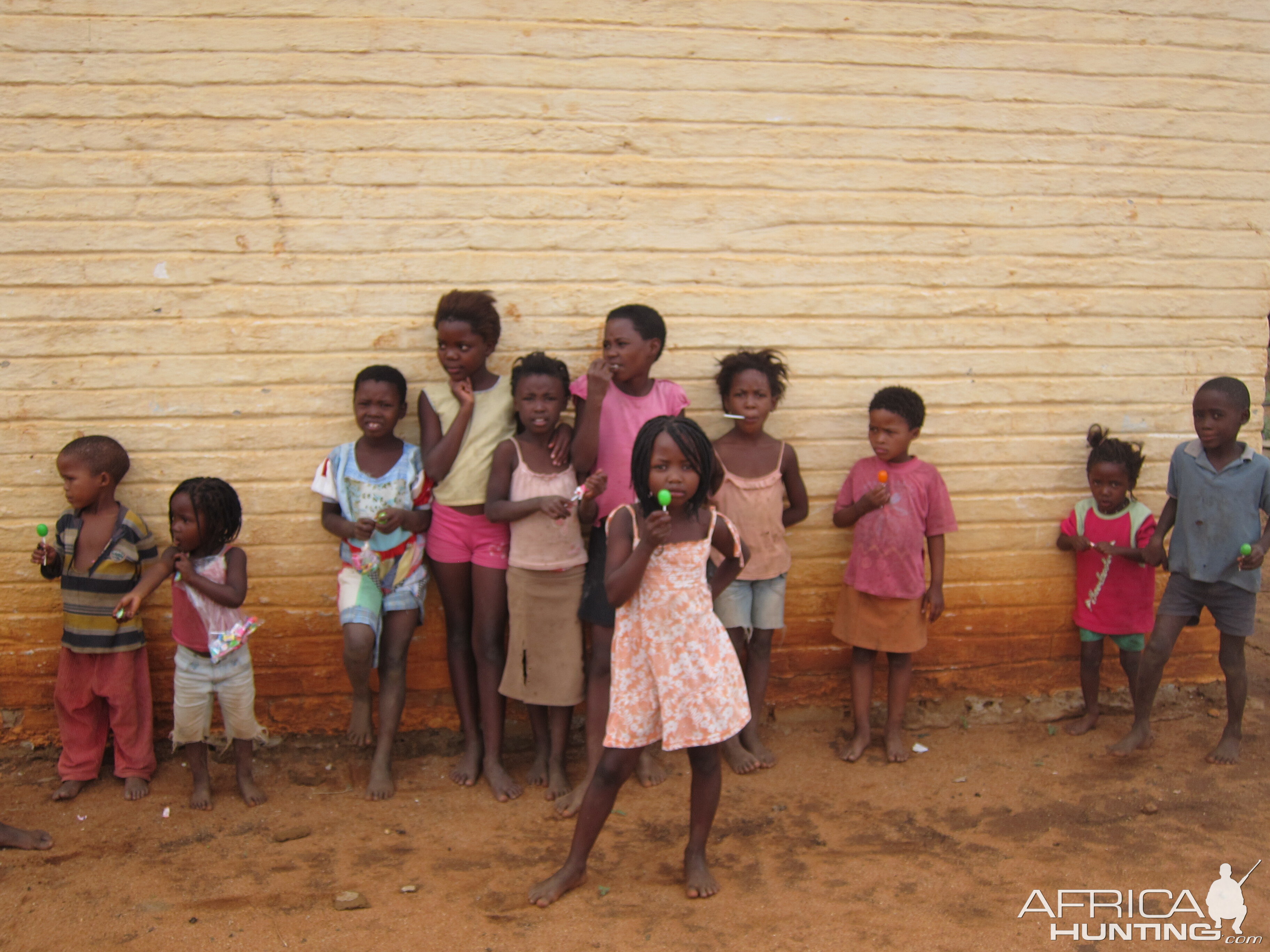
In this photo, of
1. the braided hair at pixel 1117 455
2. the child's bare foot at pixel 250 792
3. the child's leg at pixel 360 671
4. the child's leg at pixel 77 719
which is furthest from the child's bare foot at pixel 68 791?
the braided hair at pixel 1117 455

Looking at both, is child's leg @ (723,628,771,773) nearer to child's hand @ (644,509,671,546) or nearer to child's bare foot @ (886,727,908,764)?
child's bare foot @ (886,727,908,764)

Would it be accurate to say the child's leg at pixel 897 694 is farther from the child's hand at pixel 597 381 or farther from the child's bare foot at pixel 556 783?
the child's hand at pixel 597 381

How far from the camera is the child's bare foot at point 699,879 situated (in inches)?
129

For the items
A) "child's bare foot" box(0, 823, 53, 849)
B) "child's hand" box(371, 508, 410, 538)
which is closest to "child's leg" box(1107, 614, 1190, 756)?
"child's hand" box(371, 508, 410, 538)

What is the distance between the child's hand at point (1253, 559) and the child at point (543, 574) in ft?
9.00

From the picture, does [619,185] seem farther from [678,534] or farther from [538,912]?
[538,912]

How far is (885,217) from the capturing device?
4.50 metres

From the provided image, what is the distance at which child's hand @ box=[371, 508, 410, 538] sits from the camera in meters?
4.03

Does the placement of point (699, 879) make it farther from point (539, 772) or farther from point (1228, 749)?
point (1228, 749)

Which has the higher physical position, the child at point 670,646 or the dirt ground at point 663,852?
the child at point 670,646

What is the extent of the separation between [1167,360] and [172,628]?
474cm

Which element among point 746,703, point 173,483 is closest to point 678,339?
point 746,703

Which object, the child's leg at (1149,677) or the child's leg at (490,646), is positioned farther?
the child's leg at (1149,677)

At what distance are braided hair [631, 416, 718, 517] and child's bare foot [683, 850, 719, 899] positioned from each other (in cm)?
118
